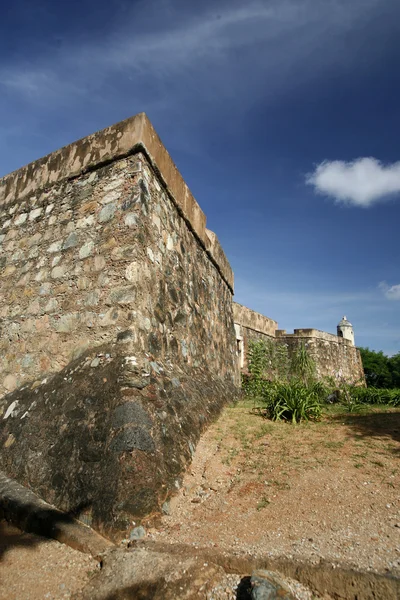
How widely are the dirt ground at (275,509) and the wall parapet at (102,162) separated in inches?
112

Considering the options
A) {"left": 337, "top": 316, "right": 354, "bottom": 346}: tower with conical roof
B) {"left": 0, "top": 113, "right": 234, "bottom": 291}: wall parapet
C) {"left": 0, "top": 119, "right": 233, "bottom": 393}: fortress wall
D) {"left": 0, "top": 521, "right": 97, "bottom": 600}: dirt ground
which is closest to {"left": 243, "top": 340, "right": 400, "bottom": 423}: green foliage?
{"left": 0, "top": 119, "right": 233, "bottom": 393}: fortress wall

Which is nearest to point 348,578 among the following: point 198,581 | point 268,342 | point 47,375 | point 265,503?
point 198,581

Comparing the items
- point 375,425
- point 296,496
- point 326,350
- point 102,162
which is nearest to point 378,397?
point 375,425

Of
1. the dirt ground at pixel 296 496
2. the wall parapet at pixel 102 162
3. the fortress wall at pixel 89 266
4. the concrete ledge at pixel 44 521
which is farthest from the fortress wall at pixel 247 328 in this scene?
the concrete ledge at pixel 44 521

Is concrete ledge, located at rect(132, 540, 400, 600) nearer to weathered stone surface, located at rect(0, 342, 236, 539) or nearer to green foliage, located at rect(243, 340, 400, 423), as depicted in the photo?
weathered stone surface, located at rect(0, 342, 236, 539)

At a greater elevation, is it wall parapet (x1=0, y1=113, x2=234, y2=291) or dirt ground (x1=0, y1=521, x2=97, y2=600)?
wall parapet (x1=0, y1=113, x2=234, y2=291)

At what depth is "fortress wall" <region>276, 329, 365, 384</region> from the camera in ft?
45.4

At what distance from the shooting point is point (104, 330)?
2.97 metres

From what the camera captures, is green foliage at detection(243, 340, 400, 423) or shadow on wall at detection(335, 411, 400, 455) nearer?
shadow on wall at detection(335, 411, 400, 455)

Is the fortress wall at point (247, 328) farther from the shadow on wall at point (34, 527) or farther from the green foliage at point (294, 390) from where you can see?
the shadow on wall at point (34, 527)

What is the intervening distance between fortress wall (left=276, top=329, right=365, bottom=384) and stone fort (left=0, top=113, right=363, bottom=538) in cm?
942

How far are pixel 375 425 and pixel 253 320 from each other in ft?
28.2

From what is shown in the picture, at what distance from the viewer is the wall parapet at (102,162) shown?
11.6ft

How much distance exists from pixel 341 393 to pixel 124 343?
5877 millimetres
